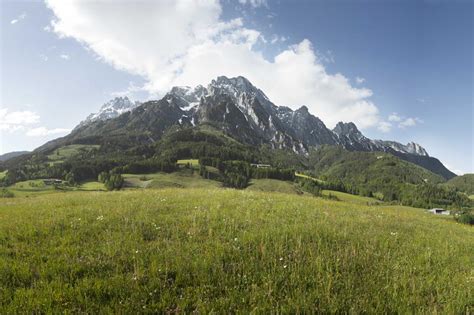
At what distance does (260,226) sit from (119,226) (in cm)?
529

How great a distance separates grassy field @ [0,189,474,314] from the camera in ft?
17.7

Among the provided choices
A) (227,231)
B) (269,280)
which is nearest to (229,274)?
(269,280)

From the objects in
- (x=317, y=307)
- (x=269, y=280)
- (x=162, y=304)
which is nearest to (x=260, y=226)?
(x=269, y=280)

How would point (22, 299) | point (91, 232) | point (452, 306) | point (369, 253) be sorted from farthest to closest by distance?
point (91, 232)
point (369, 253)
point (452, 306)
point (22, 299)

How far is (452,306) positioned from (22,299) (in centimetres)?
907

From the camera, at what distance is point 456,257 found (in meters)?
9.19

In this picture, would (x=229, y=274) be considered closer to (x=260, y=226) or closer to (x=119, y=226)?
(x=260, y=226)

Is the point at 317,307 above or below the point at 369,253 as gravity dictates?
below

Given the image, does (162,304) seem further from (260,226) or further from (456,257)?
(456,257)

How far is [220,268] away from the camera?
6508 mm

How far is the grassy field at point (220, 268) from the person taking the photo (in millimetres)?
5395

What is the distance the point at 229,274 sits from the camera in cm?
646

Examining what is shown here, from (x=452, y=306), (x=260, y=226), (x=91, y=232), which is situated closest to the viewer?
(x=452, y=306)

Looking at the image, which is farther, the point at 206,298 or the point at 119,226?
the point at 119,226
